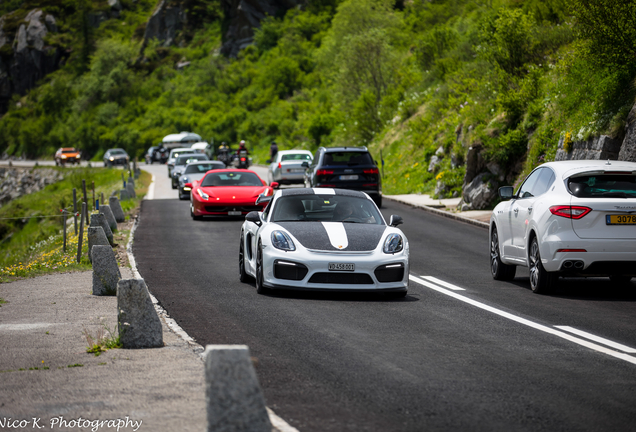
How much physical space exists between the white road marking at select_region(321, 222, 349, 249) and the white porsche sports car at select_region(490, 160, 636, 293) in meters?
2.61

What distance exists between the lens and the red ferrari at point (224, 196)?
24438 mm

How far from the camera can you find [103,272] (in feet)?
37.2

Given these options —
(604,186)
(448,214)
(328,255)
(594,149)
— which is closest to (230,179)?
(448,214)

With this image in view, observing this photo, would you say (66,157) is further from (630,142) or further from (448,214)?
(630,142)

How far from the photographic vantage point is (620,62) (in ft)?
67.2

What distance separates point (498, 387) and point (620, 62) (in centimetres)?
1622

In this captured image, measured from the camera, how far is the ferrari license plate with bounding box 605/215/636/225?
430 inches

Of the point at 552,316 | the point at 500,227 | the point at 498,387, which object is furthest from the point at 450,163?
the point at 498,387

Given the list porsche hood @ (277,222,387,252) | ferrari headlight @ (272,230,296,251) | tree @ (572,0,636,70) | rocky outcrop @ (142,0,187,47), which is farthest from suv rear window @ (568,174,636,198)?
rocky outcrop @ (142,0,187,47)

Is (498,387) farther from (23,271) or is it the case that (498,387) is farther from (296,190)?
(23,271)

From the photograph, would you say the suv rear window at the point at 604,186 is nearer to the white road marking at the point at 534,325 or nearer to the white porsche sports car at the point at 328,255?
the white road marking at the point at 534,325

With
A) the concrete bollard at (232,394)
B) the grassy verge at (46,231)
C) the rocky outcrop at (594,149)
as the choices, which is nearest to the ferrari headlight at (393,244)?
the grassy verge at (46,231)

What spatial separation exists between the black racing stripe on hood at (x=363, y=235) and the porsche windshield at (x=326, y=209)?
0.39m

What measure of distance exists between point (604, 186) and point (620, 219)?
1.88 ft
